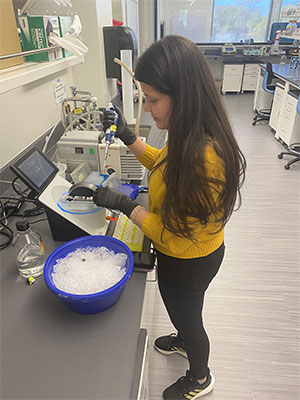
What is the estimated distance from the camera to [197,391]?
1.32m

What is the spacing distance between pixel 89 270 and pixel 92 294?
0.12 meters

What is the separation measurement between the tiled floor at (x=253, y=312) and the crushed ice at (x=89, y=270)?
1.18 feet

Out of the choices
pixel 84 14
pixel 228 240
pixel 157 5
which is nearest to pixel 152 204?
pixel 228 240

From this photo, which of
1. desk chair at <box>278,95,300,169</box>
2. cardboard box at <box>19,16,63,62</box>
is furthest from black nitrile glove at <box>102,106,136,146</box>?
desk chair at <box>278,95,300,169</box>

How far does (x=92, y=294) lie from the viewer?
739 millimetres

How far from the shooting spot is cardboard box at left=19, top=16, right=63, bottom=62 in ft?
4.32

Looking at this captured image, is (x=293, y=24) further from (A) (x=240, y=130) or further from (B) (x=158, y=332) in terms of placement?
(B) (x=158, y=332)

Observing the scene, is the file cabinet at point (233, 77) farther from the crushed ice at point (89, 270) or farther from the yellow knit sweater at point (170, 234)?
the crushed ice at point (89, 270)

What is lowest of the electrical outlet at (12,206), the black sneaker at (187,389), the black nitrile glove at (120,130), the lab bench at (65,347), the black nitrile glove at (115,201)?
the black sneaker at (187,389)

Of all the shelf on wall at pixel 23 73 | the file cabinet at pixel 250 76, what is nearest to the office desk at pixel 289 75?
the file cabinet at pixel 250 76

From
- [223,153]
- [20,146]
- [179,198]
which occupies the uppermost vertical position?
[223,153]

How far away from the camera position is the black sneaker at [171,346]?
152cm

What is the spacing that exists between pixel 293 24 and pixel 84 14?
4.45 m

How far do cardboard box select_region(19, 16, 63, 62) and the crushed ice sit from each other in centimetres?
97
